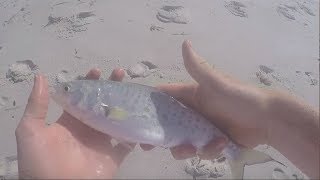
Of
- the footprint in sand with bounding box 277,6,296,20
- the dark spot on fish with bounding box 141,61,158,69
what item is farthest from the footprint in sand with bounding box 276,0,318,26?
the dark spot on fish with bounding box 141,61,158,69

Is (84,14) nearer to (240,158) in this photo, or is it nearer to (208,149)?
(208,149)

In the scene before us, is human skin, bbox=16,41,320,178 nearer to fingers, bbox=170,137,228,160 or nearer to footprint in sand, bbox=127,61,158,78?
fingers, bbox=170,137,228,160

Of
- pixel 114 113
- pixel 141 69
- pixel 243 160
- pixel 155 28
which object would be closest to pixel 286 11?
pixel 155 28

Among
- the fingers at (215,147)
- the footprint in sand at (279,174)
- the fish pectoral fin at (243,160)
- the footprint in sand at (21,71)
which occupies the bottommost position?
the footprint in sand at (279,174)

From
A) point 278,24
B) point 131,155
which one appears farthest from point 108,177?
point 278,24

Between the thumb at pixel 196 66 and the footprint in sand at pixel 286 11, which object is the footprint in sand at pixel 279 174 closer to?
the thumb at pixel 196 66

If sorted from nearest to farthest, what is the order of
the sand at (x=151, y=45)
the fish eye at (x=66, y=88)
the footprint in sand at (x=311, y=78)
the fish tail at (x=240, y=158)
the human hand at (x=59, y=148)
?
the human hand at (x=59, y=148)
the fish eye at (x=66, y=88)
the fish tail at (x=240, y=158)
the sand at (x=151, y=45)
the footprint in sand at (x=311, y=78)

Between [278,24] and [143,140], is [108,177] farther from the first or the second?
[278,24]

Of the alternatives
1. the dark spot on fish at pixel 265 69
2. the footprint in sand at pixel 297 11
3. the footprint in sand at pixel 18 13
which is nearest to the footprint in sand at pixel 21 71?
the footprint in sand at pixel 18 13
